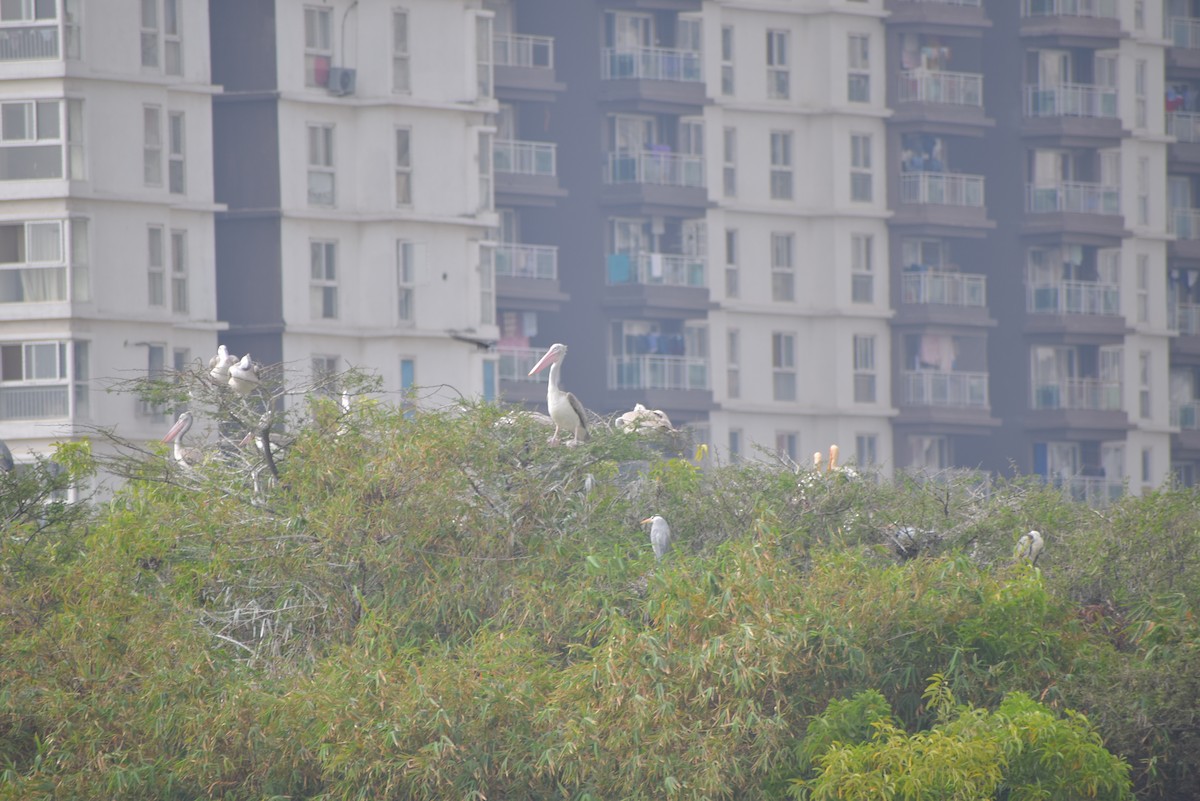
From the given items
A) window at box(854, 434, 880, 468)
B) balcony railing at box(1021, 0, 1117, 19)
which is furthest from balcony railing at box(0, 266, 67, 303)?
balcony railing at box(1021, 0, 1117, 19)

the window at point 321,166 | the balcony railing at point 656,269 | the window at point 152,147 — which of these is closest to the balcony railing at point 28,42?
the window at point 152,147

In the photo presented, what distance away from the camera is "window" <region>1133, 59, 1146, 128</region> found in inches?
3364

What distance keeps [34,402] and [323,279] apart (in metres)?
9.60

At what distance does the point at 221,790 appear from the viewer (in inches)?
1025

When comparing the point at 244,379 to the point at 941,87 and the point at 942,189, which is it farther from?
the point at 941,87

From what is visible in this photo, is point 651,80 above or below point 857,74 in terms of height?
below

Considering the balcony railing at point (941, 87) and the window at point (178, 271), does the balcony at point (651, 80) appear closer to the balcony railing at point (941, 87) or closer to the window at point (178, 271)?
the balcony railing at point (941, 87)

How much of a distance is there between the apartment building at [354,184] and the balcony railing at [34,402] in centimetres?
666

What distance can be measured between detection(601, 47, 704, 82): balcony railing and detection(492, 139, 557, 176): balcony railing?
3248mm

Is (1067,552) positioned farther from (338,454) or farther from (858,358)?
(858,358)

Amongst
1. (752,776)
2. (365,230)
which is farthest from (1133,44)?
(752,776)

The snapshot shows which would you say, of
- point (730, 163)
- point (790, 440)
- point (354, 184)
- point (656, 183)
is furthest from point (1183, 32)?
point (354, 184)

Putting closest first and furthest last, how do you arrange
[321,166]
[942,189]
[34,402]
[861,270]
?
[34,402] < [321,166] < [861,270] < [942,189]

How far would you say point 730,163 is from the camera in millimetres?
79750
